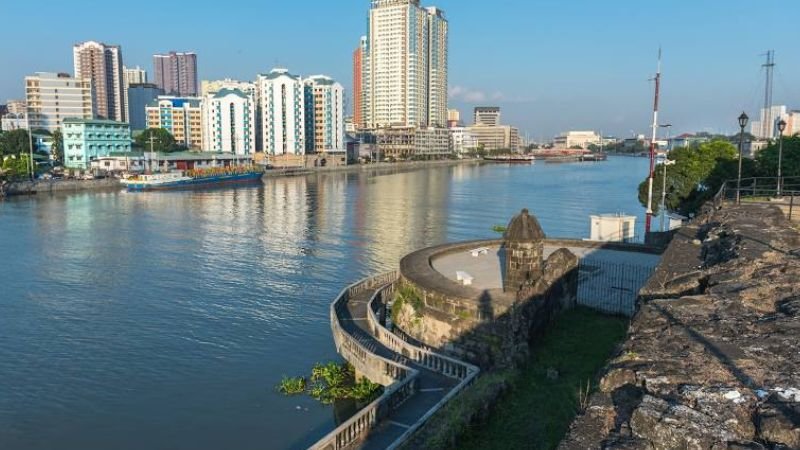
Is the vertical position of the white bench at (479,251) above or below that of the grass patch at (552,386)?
above

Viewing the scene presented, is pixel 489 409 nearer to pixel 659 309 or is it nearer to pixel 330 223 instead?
pixel 659 309

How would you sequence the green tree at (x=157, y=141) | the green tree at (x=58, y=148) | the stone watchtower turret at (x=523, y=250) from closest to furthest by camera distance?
the stone watchtower turret at (x=523, y=250) < the green tree at (x=58, y=148) < the green tree at (x=157, y=141)

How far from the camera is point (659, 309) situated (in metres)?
7.70

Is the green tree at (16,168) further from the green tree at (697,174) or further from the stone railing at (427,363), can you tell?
the stone railing at (427,363)

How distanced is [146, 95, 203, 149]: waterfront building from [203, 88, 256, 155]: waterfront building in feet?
42.6

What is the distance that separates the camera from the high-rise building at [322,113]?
5694 inches

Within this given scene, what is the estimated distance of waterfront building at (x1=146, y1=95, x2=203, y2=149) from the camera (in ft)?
486

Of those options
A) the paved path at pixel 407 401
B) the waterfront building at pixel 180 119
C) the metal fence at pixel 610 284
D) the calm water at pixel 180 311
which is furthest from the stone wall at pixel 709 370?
the waterfront building at pixel 180 119

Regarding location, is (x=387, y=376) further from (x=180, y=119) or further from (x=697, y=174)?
(x=180, y=119)

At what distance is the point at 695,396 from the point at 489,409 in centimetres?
719

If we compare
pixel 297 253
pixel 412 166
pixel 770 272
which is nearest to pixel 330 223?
pixel 297 253

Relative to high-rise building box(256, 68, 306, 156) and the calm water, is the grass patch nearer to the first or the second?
the calm water

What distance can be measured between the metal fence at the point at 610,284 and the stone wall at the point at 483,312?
2.89 ft

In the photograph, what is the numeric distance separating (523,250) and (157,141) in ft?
394
